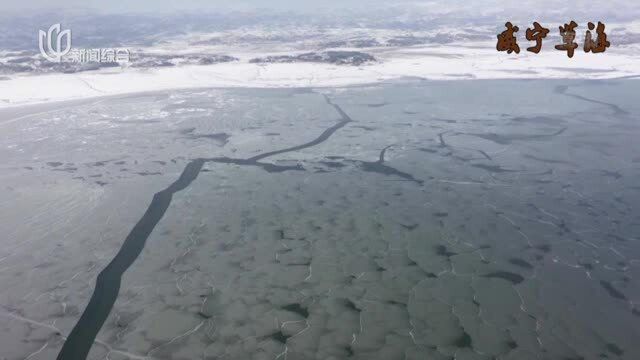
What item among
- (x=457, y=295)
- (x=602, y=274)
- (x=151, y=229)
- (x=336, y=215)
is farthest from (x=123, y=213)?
(x=602, y=274)

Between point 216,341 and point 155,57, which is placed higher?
point 155,57

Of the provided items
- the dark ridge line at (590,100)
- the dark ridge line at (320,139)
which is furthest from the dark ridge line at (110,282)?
the dark ridge line at (590,100)

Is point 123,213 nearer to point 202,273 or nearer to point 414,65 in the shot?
point 202,273

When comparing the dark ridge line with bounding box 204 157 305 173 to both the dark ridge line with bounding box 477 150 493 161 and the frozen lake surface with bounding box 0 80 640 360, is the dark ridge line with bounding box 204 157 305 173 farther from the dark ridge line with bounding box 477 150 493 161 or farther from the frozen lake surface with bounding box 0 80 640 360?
the dark ridge line with bounding box 477 150 493 161

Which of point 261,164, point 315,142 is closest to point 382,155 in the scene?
point 315,142

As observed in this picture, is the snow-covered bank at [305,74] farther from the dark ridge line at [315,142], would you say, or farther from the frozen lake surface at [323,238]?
the dark ridge line at [315,142]

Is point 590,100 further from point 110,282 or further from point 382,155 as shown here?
point 110,282
